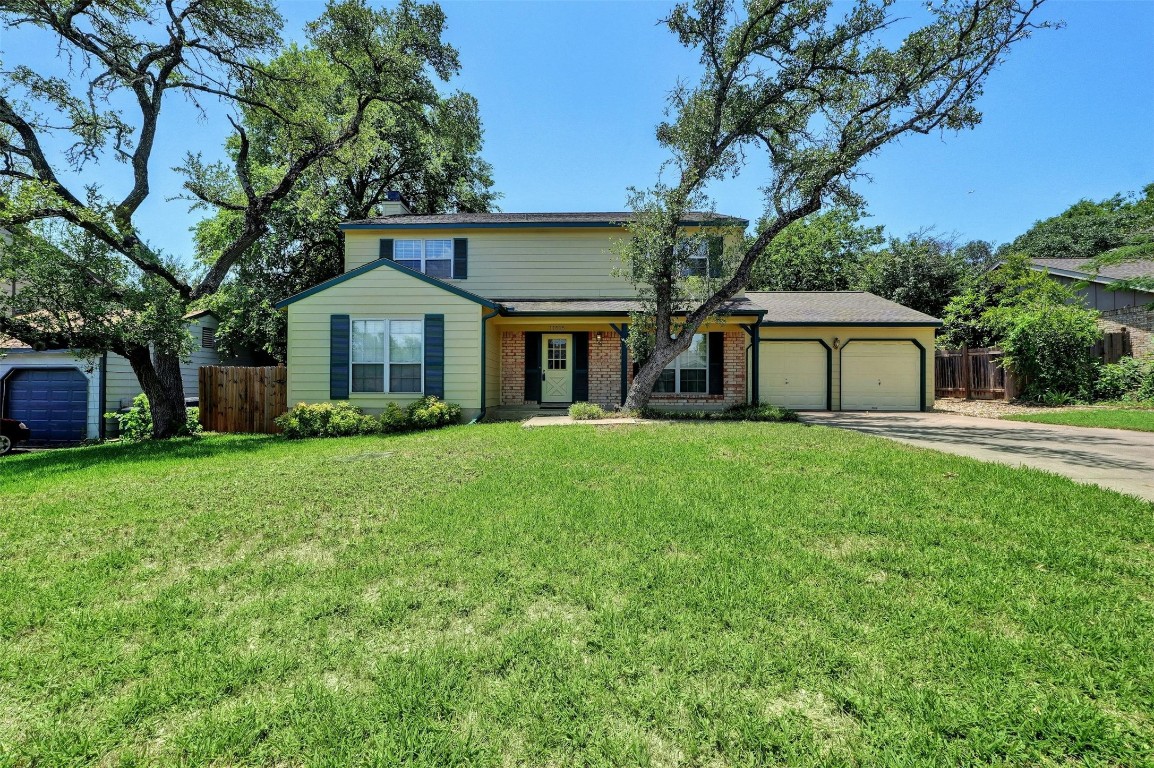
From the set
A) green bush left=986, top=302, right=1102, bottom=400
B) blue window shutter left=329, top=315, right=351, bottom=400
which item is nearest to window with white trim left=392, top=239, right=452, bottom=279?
blue window shutter left=329, top=315, right=351, bottom=400

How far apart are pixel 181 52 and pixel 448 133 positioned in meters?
7.34

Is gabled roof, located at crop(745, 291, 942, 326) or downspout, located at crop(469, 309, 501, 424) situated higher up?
gabled roof, located at crop(745, 291, 942, 326)

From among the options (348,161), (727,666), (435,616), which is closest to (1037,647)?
(727,666)

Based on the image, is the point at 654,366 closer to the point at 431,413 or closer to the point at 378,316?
the point at 431,413

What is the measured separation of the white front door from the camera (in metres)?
13.7

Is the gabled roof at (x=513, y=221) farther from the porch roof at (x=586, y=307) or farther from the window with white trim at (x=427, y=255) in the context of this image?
the porch roof at (x=586, y=307)

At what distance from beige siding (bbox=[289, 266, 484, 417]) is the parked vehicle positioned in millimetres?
6422

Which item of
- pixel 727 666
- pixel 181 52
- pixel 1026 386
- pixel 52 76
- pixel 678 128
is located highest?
pixel 181 52

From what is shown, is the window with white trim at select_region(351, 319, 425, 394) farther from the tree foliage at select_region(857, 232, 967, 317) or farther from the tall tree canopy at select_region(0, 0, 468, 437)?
the tree foliage at select_region(857, 232, 967, 317)

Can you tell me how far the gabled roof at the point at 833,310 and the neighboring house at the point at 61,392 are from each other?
1683 cm

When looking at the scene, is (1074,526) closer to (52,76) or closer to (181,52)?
(181,52)

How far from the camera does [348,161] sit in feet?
46.6

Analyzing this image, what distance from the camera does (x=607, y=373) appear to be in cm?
1357

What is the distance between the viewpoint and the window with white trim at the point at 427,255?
46.4 feet
